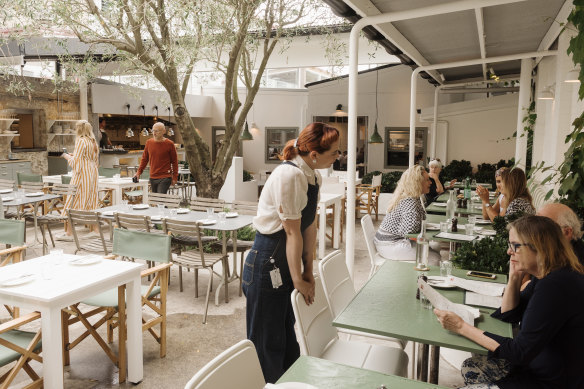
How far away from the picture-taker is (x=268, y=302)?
9.21ft

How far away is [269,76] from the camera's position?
18703 millimetres

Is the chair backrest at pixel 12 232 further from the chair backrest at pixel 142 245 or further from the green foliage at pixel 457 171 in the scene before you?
the green foliage at pixel 457 171

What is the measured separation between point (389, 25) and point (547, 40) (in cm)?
293

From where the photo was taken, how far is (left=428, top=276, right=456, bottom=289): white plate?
9.90 ft

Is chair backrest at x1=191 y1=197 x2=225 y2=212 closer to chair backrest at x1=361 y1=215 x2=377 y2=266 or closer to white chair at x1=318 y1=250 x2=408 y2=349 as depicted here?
chair backrest at x1=361 y1=215 x2=377 y2=266

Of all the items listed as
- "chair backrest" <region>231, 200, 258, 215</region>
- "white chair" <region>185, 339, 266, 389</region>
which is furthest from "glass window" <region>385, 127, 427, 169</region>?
"white chair" <region>185, 339, 266, 389</region>

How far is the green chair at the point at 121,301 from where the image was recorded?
360 cm

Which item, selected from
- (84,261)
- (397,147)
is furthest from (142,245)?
(397,147)

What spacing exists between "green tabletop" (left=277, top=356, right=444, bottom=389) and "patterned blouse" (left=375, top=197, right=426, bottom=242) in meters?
3.10

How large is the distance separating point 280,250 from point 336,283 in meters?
0.61

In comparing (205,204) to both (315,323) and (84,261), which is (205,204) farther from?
(315,323)

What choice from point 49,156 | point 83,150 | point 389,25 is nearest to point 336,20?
point 389,25

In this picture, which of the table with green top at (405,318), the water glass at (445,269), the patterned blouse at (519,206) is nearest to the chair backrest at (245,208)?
the patterned blouse at (519,206)

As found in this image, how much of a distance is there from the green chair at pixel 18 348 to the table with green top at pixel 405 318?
185cm
